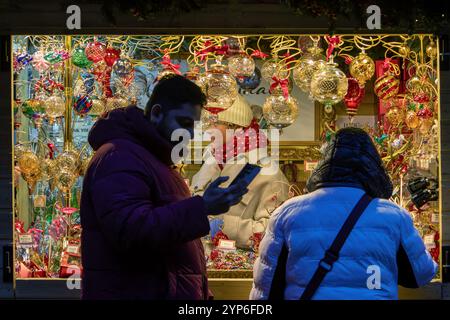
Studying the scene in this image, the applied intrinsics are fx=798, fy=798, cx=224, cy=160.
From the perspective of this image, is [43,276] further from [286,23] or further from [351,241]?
[351,241]

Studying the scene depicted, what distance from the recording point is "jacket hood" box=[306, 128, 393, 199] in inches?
149

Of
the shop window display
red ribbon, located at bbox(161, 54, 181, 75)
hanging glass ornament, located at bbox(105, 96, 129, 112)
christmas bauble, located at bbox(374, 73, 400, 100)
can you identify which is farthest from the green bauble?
christmas bauble, located at bbox(374, 73, 400, 100)

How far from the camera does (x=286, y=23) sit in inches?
204

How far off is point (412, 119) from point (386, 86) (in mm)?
339

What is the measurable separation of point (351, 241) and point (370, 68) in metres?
3.11

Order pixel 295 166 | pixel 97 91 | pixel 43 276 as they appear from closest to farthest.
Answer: pixel 43 276 → pixel 97 91 → pixel 295 166

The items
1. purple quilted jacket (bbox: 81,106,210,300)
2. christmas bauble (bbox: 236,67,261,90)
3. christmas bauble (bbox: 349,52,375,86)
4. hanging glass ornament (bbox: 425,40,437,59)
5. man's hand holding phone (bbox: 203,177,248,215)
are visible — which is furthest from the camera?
christmas bauble (bbox: 236,67,261,90)

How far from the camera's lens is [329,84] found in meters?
6.00

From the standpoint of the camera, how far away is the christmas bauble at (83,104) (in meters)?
6.47

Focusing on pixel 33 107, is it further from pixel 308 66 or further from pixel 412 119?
pixel 412 119

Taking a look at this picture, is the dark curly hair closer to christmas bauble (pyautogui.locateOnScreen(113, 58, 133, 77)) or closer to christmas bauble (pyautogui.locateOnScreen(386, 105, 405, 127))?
christmas bauble (pyautogui.locateOnScreen(113, 58, 133, 77))

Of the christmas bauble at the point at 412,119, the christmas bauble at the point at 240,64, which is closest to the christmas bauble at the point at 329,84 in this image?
the christmas bauble at the point at 240,64

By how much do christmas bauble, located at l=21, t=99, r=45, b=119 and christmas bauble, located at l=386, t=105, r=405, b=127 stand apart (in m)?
2.87
